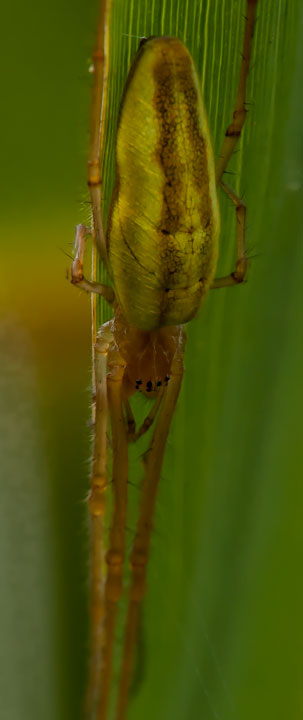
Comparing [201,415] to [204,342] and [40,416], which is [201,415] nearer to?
[204,342]

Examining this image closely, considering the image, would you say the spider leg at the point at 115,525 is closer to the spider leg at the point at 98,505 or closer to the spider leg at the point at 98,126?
the spider leg at the point at 98,505

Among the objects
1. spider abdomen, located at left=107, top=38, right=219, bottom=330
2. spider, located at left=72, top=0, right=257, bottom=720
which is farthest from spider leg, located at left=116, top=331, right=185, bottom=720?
spider abdomen, located at left=107, top=38, right=219, bottom=330

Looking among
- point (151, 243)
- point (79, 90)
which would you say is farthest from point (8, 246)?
point (151, 243)

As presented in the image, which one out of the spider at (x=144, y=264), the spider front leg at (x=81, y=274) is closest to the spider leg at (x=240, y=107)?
the spider at (x=144, y=264)

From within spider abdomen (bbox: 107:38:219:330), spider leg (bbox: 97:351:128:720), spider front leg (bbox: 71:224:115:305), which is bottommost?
spider leg (bbox: 97:351:128:720)

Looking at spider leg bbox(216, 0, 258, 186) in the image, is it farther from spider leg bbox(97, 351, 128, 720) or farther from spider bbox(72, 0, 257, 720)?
spider leg bbox(97, 351, 128, 720)
